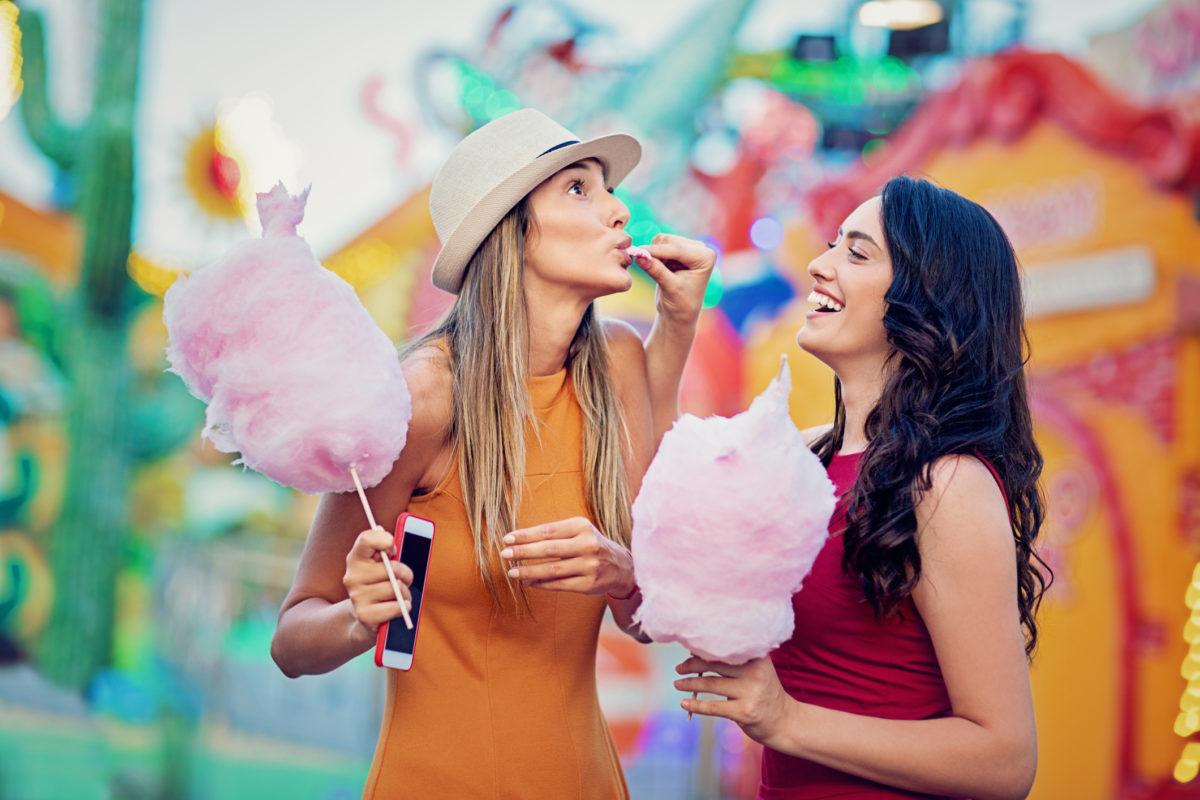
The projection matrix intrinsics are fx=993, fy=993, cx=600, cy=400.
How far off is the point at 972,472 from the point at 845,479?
241 mm

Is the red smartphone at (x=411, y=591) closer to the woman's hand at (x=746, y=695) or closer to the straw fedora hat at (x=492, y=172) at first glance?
the woman's hand at (x=746, y=695)

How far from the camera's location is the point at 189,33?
6617mm

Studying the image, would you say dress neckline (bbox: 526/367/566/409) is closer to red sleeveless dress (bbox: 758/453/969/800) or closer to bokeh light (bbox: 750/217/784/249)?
red sleeveless dress (bbox: 758/453/969/800)

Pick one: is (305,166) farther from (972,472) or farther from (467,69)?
(972,472)

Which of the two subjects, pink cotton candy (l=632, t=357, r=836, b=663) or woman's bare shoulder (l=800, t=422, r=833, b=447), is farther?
woman's bare shoulder (l=800, t=422, r=833, b=447)

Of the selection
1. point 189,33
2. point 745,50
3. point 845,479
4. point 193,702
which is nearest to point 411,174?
point 189,33

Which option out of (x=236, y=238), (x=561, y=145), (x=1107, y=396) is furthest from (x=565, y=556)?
(x=236, y=238)

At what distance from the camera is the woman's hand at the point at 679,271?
1931mm

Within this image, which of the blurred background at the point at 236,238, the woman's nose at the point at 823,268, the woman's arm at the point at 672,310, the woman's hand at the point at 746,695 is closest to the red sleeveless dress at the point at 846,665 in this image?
the woman's hand at the point at 746,695

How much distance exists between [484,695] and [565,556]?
412 mm

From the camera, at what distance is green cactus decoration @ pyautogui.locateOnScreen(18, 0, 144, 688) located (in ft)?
21.6

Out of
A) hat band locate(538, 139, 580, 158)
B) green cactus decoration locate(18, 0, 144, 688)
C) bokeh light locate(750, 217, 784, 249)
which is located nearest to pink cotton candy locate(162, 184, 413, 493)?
hat band locate(538, 139, 580, 158)

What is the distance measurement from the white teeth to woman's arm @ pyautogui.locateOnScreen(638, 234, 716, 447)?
0.85 ft

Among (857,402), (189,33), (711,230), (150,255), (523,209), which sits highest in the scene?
(189,33)
